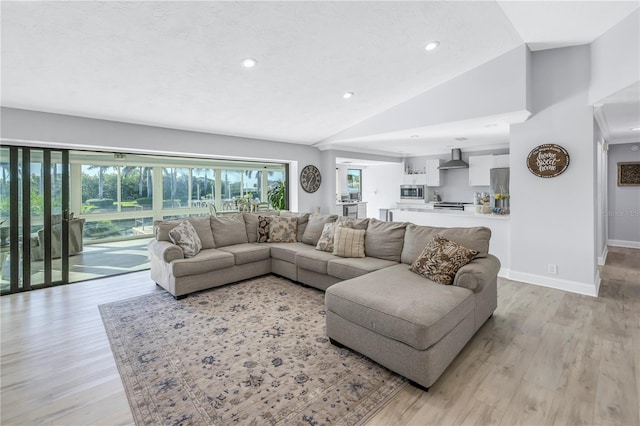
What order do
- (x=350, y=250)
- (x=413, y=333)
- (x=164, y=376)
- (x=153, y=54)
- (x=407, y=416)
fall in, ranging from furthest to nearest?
1. (x=350, y=250)
2. (x=153, y=54)
3. (x=164, y=376)
4. (x=413, y=333)
5. (x=407, y=416)

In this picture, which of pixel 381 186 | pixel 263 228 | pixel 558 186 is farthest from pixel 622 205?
pixel 263 228

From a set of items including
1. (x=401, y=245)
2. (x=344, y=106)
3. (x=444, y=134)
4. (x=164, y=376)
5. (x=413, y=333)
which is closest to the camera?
(x=413, y=333)

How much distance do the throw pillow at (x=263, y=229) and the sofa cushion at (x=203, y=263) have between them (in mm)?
849

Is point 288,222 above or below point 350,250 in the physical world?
above

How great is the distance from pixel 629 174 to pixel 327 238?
6503 millimetres

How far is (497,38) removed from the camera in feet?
10.9

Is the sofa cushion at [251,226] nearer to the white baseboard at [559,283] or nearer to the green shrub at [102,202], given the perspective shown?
the white baseboard at [559,283]

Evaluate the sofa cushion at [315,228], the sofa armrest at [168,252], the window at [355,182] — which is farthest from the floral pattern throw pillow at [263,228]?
the window at [355,182]

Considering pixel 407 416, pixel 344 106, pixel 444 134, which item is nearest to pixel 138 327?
pixel 407 416

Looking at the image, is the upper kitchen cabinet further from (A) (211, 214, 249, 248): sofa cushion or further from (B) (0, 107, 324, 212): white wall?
(A) (211, 214, 249, 248): sofa cushion

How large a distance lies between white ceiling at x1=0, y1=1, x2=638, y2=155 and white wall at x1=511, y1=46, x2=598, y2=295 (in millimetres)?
371

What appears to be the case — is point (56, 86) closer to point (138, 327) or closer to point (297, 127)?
point (138, 327)

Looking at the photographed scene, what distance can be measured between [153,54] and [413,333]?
327cm

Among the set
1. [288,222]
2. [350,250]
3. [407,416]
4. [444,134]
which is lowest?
[407,416]
